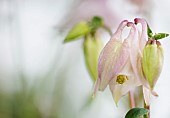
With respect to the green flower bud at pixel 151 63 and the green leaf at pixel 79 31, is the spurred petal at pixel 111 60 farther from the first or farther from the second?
the green leaf at pixel 79 31

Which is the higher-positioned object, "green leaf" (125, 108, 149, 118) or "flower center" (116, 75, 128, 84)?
"flower center" (116, 75, 128, 84)

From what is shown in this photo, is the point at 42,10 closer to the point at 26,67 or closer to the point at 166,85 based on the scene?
the point at 26,67

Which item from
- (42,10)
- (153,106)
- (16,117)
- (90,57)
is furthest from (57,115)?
(42,10)

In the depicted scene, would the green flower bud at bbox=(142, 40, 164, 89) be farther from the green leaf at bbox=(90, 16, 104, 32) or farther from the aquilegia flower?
the green leaf at bbox=(90, 16, 104, 32)

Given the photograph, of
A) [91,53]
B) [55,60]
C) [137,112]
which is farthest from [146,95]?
[55,60]

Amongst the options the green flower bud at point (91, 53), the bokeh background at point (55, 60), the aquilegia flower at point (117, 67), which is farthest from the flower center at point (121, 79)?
the bokeh background at point (55, 60)

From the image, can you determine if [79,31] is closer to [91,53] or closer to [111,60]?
[91,53]

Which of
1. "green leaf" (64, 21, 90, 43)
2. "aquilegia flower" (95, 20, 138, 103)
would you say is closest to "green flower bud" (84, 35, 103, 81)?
"green leaf" (64, 21, 90, 43)

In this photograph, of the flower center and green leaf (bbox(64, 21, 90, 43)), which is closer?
the flower center
